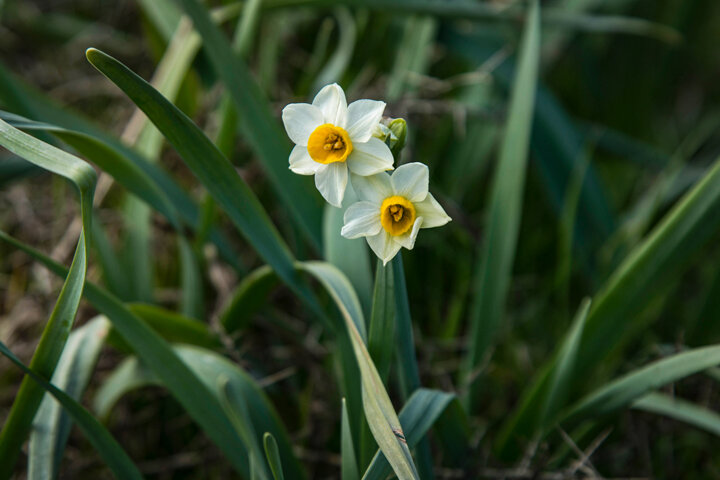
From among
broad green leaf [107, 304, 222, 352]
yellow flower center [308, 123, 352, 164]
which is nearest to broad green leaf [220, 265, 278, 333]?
broad green leaf [107, 304, 222, 352]

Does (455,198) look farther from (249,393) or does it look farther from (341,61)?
(249,393)

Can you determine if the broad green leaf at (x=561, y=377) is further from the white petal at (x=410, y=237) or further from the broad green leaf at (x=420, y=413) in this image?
the white petal at (x=410, y=237)

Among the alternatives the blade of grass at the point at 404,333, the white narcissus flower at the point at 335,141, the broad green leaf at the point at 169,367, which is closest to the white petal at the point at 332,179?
the white narcissus flower at the point at 335,141

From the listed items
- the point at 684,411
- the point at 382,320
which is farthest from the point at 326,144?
the point at 684,411

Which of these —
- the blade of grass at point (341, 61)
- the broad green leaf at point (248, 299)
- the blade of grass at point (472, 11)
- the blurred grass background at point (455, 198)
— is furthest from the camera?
the blade of grass at point (341, 61)

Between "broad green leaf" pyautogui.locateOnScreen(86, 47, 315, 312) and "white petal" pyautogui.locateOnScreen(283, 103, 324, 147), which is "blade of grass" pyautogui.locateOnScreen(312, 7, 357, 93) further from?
"white petal" pyautogui.locateOnScreen(283, 103, 324, 147)

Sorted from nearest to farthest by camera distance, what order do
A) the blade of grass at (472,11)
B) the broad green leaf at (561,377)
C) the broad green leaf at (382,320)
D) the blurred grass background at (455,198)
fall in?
the broad green leaf at (382,320)
the broad green leaf at (561,377)
the blurred grass background at (455,198)
the blade of grass at (472,11)

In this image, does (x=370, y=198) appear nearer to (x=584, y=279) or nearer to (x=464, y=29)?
(x=584, y=279)

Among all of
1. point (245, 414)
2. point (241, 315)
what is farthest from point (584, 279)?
point (245, 414)
